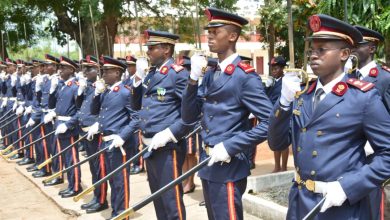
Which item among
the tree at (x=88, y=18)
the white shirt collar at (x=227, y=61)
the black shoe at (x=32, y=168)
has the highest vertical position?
the tree at (x=88, y=18)

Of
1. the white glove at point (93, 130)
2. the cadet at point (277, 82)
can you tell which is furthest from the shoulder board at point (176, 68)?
the cadet at point (277, 82)

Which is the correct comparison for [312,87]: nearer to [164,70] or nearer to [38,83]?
[164,70]

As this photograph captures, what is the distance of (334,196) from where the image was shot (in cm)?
248

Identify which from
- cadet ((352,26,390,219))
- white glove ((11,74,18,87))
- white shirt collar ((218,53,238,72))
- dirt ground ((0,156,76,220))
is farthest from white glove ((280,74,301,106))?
white glove ((11,74,18,87))

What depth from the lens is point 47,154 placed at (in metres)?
8.76

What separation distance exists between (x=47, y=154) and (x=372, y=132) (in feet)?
23.7

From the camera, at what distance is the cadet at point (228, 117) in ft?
11.2

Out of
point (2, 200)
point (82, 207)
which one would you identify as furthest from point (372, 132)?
point (2, 200)

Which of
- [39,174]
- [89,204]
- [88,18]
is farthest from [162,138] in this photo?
[88,18]

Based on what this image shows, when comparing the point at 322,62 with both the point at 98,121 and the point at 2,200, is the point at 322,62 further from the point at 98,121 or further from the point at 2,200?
the point at 2,200

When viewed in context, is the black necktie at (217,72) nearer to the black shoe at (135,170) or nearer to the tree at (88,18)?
the black shoe at (135,170)

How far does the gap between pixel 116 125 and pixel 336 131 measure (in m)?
3.43

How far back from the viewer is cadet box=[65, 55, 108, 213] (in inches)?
240

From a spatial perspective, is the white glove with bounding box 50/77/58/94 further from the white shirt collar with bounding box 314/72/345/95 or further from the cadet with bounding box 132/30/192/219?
the white shirt collar with bounding box 314/72/345/95
